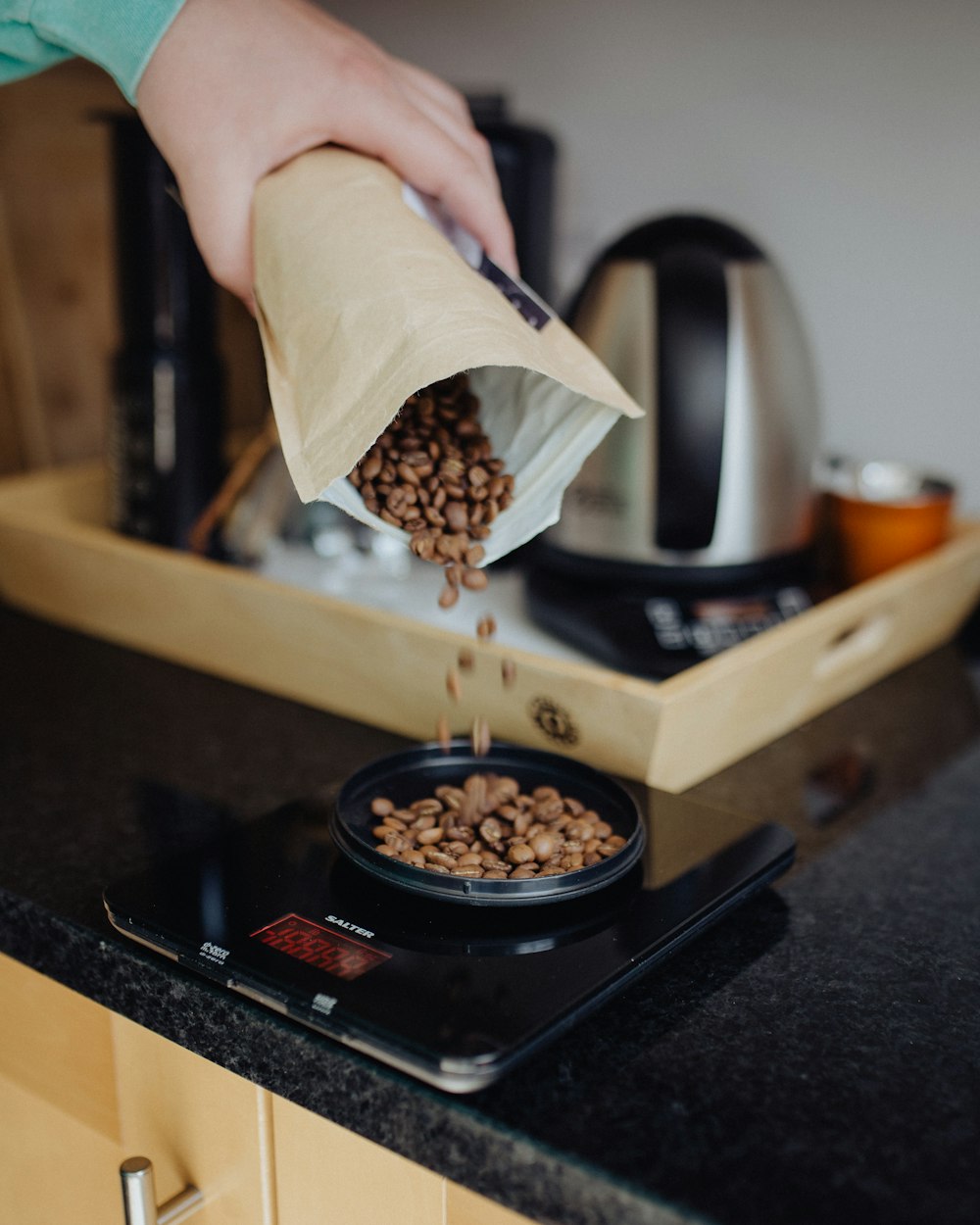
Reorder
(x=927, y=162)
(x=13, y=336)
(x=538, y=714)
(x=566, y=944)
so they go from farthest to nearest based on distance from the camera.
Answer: (x=13, y=336), (x=927, y=162), (x=538, y=714), (x=566, y=944)

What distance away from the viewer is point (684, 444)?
96 centimetres

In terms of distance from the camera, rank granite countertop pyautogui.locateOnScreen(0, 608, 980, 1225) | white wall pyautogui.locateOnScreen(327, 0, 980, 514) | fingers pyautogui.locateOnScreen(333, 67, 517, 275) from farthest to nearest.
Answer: white wall pyautogui.locateOnScreen(327, 0, 980, 514) → fingers pyautogui.locateOnScreen(333, 67, 517, 275) → granite countertop pyautogui.locateOnScreen(0, 608, 980, 1225)

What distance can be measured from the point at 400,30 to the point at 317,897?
3.63ft

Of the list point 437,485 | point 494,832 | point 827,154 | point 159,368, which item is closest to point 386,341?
point 437,485

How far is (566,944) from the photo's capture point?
0.59 m

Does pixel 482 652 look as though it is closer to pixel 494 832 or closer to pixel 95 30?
pixel 494 832

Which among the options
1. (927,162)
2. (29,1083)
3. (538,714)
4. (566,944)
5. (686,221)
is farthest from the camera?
(927,162)

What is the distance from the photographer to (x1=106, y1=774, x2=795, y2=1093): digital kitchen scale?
20.7 inches

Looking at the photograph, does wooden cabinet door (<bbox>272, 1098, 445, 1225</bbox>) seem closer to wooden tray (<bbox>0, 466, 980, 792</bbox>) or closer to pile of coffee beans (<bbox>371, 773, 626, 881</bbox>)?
pile of coffee beans (<bbox>371, 773, 626, 881</bbox>)

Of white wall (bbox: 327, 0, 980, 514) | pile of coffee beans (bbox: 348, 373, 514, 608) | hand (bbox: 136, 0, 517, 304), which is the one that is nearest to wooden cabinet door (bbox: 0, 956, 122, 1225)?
pile of coffee beans (bbox: 348, 373, 514, 608)

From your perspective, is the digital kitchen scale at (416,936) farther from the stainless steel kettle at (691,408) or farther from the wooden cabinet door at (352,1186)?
the stainless steel kettle at (691,408)

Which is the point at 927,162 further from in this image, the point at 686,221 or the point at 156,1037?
the point at 156,1037

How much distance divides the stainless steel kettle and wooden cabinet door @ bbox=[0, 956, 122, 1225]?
512 mm

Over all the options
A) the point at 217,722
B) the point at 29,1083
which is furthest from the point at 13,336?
the point at 29,1083
